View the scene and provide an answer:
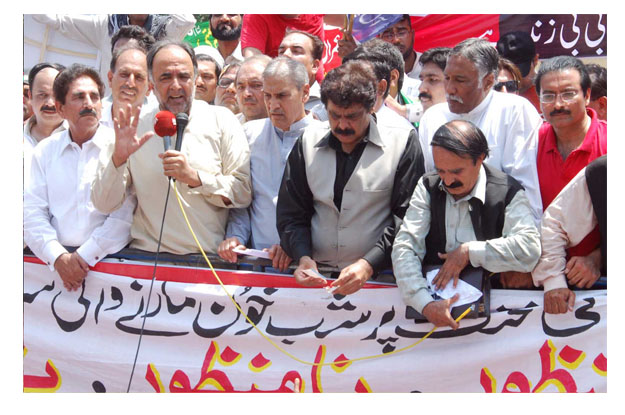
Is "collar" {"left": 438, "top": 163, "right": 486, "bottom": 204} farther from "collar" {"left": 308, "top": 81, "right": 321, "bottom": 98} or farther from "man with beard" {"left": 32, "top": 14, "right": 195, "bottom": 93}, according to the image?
"man with beard" {"left": 32, "top": 14, "right": 195, "bottom": 93}

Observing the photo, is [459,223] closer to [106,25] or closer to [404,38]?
[404,38]

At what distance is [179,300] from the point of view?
5004 millimetres

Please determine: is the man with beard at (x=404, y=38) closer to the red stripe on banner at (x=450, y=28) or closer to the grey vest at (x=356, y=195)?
the red stripe on banner at (x=450, y=28)

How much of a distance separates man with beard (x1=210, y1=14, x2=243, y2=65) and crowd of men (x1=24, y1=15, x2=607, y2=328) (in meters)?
1.87

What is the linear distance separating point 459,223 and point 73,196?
2.54 meters

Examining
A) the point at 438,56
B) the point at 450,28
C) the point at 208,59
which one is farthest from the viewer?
the point at 450,28

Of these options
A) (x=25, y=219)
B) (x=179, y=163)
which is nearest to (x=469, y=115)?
(x=179, y=163)

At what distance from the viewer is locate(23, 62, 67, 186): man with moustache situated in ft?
20.0

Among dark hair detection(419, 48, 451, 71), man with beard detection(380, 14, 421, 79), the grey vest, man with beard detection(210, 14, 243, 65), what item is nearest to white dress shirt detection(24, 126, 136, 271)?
the grey vest

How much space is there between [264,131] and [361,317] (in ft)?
4.58

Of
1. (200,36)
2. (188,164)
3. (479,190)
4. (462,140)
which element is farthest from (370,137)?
(200,36)

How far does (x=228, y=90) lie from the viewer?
6449 mm

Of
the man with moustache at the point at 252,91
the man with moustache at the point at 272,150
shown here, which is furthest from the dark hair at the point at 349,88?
the man with moustache at the point at 252,91

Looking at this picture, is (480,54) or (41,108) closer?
(480,54)
